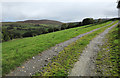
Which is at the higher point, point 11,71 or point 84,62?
point 84,62

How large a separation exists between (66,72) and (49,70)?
122cm

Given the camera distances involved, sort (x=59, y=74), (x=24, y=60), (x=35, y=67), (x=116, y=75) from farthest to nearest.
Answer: (x=24, y=60) → (x=35, y=67) → (x=59, y=74) → (x=116, y=75)

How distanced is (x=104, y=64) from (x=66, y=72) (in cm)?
295

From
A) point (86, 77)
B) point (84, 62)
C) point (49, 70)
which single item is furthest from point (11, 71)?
point (84, 62)

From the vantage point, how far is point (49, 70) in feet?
16.6

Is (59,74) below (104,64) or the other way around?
below

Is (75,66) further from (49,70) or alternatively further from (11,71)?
(11,71)

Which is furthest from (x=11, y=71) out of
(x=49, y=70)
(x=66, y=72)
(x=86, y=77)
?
(x=86, y=77)

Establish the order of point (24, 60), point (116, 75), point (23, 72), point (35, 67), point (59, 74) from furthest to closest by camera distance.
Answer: point (24, 60)
point (35, 67)
point (23, 72)
point (59, 74)
point (116, 75)

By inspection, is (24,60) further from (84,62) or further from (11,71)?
(84,62)

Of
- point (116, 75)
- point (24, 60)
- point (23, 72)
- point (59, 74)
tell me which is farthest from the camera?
point (24, 60)

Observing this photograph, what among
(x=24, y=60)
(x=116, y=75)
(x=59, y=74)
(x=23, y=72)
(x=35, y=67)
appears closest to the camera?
(x=116, y=75)

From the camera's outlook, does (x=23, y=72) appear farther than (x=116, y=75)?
Yes

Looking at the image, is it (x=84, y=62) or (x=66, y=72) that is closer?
(x=66, y=72)
